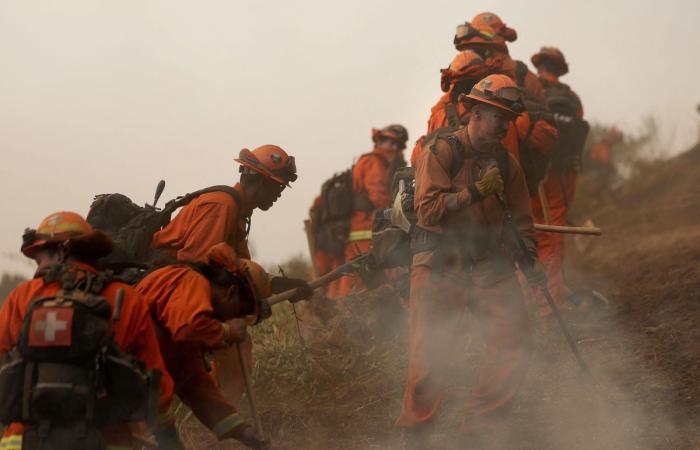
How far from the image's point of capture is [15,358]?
4109 millimetres

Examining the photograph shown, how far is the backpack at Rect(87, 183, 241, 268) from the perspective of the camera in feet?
20.0

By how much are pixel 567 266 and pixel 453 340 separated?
676 cm

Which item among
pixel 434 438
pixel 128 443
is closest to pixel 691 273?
pixel 434 438

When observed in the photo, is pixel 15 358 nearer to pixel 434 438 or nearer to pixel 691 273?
pixel 434 438

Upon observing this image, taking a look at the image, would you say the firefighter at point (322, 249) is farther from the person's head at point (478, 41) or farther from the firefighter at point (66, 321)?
the firefighter at point (66, 321)

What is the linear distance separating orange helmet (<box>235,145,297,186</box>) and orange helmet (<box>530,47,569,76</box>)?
12.3ft

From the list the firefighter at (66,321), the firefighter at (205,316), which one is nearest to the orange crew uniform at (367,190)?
the firefighter at (205,316)

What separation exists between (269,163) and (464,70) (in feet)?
4.97

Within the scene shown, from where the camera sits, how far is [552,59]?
959 cm

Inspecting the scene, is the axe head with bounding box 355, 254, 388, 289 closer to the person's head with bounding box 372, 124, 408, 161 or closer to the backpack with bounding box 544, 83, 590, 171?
the backpack with bounding box 544, 83, 590, 171

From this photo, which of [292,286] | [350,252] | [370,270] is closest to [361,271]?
[370,270]

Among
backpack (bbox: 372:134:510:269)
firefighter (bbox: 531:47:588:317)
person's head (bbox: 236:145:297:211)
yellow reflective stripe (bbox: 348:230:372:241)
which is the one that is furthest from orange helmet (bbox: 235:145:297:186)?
yellow reflective stripe (bbox: 348:230:372:241)

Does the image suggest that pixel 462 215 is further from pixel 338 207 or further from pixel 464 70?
pixel 338 207

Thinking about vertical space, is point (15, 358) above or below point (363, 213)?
below
